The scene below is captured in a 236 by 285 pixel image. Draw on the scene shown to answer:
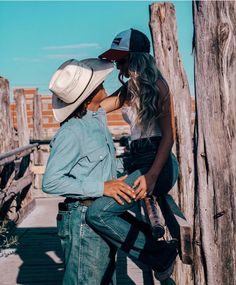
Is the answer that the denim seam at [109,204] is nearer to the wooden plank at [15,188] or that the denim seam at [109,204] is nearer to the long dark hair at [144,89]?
the long dark hair at [144,89]

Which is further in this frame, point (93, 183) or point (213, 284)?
point (93, 183)

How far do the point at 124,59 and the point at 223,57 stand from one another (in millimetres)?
1043

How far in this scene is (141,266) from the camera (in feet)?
23.6

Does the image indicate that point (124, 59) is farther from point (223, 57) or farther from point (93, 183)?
point (223, 57)

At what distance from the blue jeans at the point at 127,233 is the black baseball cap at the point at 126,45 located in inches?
27.8

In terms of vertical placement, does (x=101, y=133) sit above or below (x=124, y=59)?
below

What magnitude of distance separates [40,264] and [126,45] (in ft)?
12.7

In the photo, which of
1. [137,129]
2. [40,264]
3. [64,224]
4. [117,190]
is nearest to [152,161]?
[137,129]

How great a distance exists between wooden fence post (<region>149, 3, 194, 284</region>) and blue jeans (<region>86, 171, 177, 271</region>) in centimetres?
151

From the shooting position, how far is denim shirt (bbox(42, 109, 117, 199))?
11.9 ft

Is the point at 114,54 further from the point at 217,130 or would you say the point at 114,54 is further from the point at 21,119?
the point at 21,119

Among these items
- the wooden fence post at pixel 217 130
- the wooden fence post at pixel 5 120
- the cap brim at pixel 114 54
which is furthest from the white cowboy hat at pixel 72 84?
the wooden fence post at pixel 5 120

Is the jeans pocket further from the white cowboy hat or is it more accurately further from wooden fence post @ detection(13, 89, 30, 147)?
wooden fence post @ detection(13, 89, 30, 147)

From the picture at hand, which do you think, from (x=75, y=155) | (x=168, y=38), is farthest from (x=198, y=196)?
(x=168, y=38)
